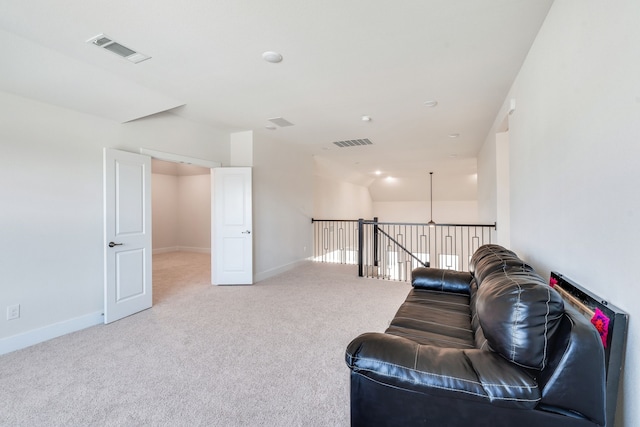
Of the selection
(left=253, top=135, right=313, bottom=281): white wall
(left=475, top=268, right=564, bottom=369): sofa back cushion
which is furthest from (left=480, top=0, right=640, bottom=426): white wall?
(left=253, top=135, right=313, bottom=281): white wall

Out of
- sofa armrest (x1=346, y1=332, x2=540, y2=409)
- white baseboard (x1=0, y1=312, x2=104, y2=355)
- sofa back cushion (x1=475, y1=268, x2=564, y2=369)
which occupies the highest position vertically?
sofa back cushion (x1=475, y1=268, x2=564, y2=369)

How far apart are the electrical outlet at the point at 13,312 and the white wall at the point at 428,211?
11470 mm

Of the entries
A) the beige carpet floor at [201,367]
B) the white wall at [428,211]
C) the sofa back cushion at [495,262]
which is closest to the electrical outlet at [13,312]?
the beige carpet floor at [201,367]

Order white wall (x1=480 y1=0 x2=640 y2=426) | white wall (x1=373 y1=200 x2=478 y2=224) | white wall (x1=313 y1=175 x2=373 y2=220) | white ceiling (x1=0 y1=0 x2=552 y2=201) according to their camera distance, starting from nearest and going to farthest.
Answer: white wall (x1=480 y1=0 x2=640 y2=426)
white ceiling (x1=0 y1=0 x2=552 y2=201)
white wall (x1=313 y1=175 x2=373 y2=220)
white wall (x1=373 y1=200 x2=478 y2=224)

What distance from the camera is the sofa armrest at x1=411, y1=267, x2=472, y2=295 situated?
2.76 m

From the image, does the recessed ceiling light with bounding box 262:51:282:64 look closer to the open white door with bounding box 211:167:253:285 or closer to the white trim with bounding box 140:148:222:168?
the white trim with bounding box 140:148:222:168

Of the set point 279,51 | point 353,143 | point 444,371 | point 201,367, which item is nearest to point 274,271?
point 353,143

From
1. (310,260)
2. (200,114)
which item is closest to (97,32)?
(200,114)

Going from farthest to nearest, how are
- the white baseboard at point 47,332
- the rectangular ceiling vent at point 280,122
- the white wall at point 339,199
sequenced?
the white wall at point 339,199 < the rectangular ceiling vent at point 280,122 < the white baseboard at point 47,332

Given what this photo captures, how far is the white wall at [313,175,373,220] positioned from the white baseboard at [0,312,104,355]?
204 inches

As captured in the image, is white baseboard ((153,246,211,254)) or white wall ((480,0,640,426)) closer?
white wall ((480,0,640,426))

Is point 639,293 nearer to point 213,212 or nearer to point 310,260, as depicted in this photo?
point 213,212

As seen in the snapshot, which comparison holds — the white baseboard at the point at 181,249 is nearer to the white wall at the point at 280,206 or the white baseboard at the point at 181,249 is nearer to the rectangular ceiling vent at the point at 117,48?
the white wall at the point at 280,206

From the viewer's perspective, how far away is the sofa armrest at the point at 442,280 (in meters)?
2.76
